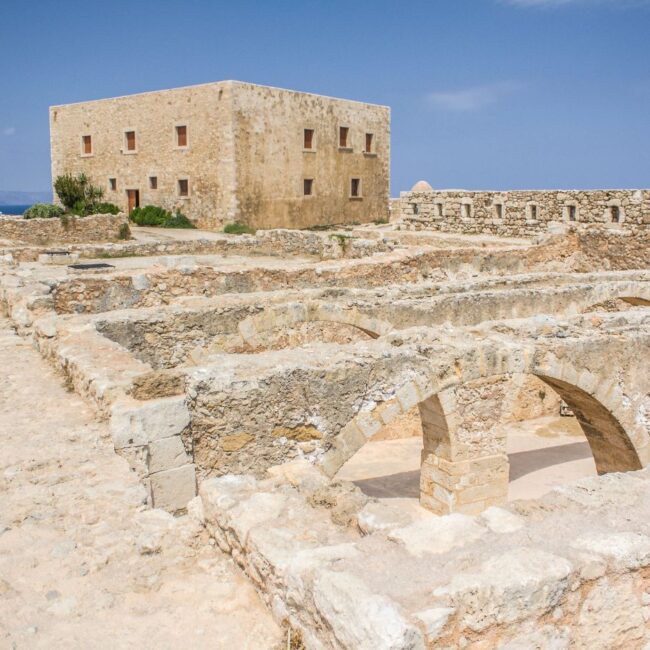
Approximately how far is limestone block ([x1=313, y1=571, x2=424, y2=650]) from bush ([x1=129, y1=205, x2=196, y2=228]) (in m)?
27.5

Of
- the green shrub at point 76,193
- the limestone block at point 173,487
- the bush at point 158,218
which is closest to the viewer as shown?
the limestone block at point 173,487

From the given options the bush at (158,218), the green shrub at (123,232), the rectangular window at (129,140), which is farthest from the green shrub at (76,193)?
the green shrub at (123,232)

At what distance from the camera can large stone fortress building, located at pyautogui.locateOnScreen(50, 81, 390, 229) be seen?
28.0 metres

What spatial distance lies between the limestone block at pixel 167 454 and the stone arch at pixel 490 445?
2791 mm

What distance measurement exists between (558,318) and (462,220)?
15.5m

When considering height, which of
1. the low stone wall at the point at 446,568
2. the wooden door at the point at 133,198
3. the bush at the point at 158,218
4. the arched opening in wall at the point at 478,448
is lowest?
the arched opening in wall at the point at 478,448

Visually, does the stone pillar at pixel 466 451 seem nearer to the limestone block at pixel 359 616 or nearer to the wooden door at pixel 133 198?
the limestone block at pixel 359 616

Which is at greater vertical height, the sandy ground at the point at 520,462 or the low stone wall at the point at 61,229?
the low stone wall at the point at 61,229

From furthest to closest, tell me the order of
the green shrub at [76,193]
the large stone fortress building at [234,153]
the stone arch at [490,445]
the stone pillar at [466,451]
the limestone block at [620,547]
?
the green shrub at [76,193], the large stone fortress building at [234,153], the stone pillar at [466,451], the stone arch at [490,445], the limestone block at [620,547]

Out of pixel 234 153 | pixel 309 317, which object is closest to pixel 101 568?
pixel 309 317

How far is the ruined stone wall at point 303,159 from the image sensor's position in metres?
28.2

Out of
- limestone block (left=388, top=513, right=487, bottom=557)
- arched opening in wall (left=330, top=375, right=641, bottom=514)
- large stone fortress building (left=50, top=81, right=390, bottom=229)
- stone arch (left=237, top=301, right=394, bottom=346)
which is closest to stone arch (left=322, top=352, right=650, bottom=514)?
arched opening in wall (left=330, top=375, right=641, bottom=514)

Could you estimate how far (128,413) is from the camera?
17.0ft

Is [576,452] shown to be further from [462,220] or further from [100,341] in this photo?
[462,220]
